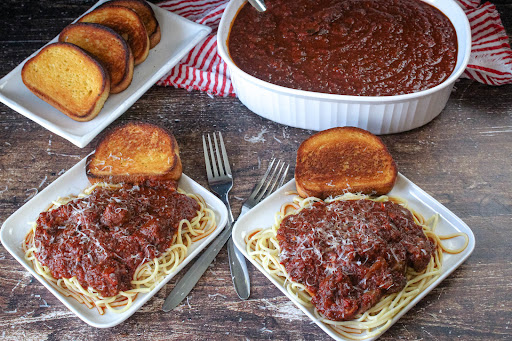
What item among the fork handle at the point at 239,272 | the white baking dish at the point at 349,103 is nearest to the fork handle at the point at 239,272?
the fork handle at the point at 239,272

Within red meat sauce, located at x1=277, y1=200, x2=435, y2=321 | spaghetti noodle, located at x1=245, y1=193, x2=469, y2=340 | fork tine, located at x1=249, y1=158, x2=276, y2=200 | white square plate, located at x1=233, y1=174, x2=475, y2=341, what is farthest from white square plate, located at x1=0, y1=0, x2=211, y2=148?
red meat sauce, located at x1=277, y1=200, x2=435, y2=321

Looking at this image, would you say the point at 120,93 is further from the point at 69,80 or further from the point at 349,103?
the point at 349,103

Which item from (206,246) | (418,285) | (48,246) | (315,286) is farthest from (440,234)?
(48,246)

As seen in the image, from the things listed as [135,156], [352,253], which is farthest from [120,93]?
[352,253]

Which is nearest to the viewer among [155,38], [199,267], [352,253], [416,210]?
[352,253]

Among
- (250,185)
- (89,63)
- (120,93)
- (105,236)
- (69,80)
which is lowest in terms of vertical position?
(250,185)

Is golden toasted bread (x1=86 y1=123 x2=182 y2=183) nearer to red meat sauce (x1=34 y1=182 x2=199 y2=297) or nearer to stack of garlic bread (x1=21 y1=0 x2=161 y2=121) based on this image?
red meat sauce (x1=34 y1=182 x2=199 y2=297)

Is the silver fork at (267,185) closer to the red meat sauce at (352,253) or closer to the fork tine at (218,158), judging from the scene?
the fork tine at (218,158)
